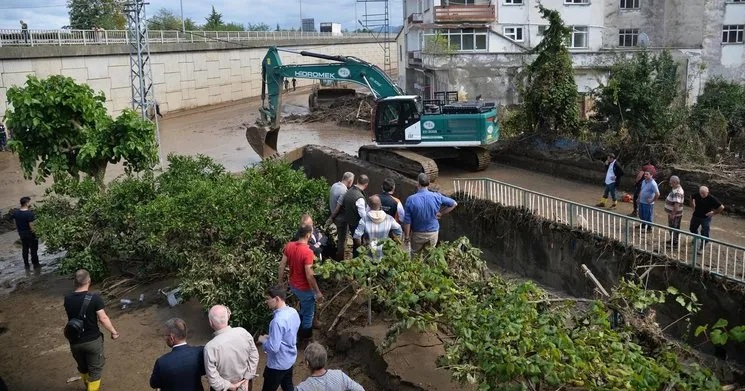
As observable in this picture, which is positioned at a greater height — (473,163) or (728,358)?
(473,163)

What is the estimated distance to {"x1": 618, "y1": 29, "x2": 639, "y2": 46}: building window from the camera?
3328 cm

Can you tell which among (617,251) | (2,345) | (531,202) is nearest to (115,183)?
(2,345)

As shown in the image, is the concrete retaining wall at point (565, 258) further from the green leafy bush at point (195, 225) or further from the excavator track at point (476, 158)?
the green leafy bush at point (195, 225)

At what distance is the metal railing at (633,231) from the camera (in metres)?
9.40

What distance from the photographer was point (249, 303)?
8.86m

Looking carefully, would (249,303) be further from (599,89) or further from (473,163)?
(599,89)

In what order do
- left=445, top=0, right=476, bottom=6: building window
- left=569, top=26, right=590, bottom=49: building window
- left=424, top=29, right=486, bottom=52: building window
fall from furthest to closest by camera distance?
left=569, top=26, right=590, bottom=49: building window < left=445, top=0, right=476, bottom=6: building window < left=424, top=29, right=486, bottom=52: building window

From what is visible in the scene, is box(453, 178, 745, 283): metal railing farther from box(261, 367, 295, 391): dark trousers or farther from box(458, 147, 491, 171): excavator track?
box(261, 367, 295, 391): dark trousers

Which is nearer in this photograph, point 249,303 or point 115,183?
point 249,303

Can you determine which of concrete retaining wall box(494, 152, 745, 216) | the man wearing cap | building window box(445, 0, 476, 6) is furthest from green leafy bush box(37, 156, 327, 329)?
building window box(445, 0, 476, 6)

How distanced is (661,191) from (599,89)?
4.58 m

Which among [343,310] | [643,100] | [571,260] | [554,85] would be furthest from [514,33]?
[343,310]

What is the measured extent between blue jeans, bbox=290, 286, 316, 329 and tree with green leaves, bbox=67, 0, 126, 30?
51342 mm

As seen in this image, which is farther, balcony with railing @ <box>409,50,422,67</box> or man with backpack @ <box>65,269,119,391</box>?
balcony with railing @ <box>409,50,422,67</box>
